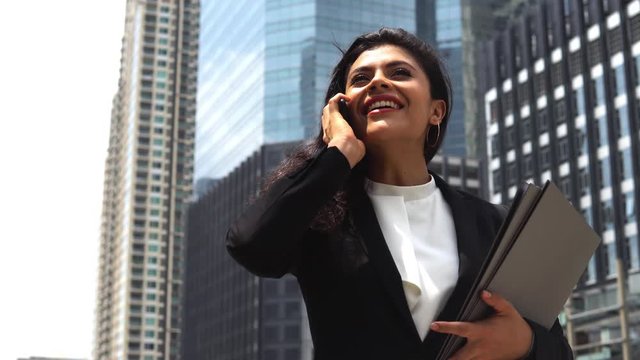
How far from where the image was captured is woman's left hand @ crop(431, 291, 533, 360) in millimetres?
2519

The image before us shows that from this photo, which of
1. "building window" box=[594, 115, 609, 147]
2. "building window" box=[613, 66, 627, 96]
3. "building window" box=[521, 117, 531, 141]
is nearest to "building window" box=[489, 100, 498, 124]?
"building window" box=[521, 117, 531, 141]

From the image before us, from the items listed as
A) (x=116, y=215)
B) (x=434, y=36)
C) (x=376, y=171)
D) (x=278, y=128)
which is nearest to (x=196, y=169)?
(x=278, y=128)

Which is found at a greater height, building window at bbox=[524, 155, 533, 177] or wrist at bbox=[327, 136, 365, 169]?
building window at bbox=[524, 155, 533, 177]

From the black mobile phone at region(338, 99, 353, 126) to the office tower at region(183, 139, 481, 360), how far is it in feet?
250

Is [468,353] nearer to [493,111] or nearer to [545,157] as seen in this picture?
[545,157]

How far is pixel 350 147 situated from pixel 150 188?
142 metres

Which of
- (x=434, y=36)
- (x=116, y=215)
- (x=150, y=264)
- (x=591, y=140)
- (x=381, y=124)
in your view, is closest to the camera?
(x=381, y=124)

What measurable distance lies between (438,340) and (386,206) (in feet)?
1.59

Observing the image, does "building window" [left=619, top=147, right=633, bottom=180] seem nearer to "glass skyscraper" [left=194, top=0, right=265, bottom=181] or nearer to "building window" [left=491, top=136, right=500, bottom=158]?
"building window" [left=491, top=136, right=500, bottom=158]

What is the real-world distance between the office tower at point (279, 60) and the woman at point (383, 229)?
8085cm

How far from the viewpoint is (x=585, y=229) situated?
2.70 metres

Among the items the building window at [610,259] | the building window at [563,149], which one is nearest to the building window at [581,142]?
the building window at [563,149]

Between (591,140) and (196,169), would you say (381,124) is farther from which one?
(196,169)

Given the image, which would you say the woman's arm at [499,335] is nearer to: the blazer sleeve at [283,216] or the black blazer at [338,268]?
the black blazer at [338,268]
